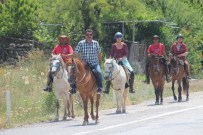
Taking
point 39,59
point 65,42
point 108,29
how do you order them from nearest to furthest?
point 65,42, point 39,59, point 108,29

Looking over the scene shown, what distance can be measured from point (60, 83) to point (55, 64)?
40.5 inches

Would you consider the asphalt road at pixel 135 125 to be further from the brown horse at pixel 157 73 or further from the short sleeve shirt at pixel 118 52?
the brown horse at pixel 157 73

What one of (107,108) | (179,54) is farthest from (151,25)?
(107,108)

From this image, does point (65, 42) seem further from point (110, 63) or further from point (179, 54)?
point (179, 54)

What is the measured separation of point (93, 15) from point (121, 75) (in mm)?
23748

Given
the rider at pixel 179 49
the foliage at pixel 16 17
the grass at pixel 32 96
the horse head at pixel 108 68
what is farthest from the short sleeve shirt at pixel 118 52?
the foliage at pixel 16 17

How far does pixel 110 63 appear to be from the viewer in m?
22.3

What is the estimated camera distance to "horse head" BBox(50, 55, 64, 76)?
808 inches

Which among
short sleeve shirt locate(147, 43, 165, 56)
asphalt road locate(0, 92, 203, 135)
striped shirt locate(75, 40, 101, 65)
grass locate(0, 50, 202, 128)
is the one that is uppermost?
short sleeve shirt locate(147, 43, 165, 56)

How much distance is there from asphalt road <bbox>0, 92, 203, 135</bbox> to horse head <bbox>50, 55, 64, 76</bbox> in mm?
1597

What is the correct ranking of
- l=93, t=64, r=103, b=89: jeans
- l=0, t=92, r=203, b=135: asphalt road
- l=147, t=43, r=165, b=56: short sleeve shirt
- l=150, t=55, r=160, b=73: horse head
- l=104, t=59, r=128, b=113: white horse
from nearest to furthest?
l=0, t=92, r=203, b=135: asphalt road < l=93, t=64, r=103, b=89: jeans < l=104, t=59, r=128, b=113: white horse < l=150, t=55, r=160, b=73: horse head < l=147, t=43, r=165, b=56: short sleeve shirt

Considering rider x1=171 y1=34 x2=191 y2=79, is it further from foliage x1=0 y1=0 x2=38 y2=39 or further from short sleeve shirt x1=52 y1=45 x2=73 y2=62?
foliage x1=0 y1=0 x2=38 y2=39

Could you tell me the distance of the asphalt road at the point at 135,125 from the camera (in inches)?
655

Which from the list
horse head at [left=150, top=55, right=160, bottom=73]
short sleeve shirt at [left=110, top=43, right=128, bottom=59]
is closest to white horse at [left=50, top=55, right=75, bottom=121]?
short sleeve shirt at [left=110, top=43, right=128, bottom=59]
